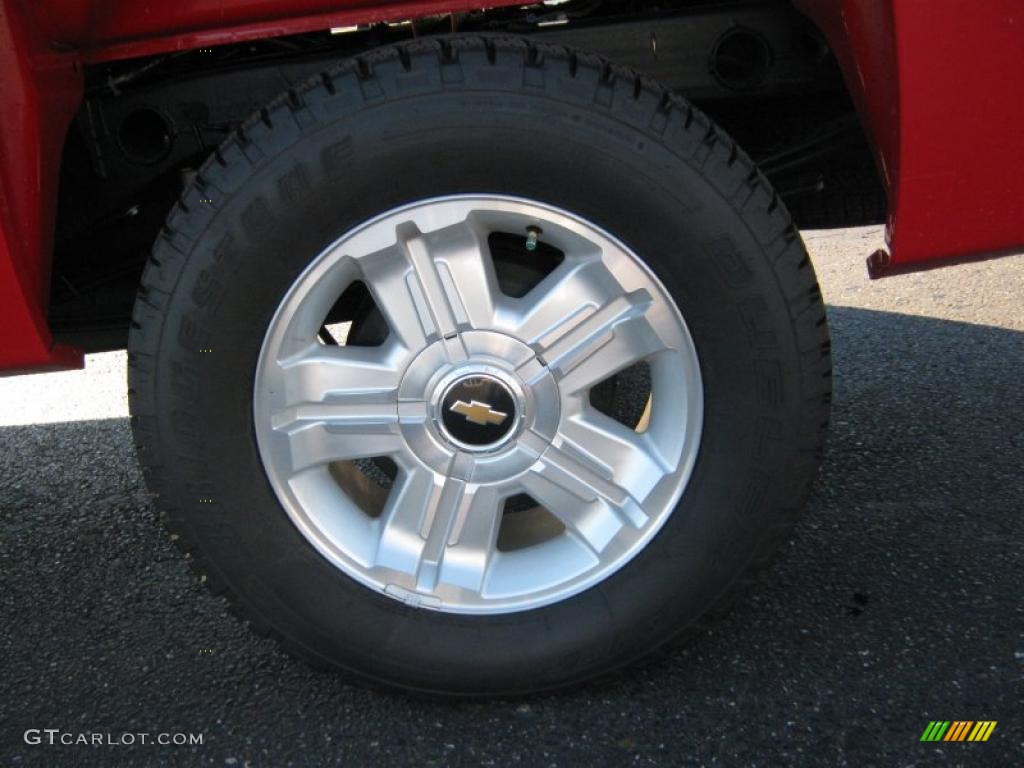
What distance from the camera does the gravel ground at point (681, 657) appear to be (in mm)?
1724

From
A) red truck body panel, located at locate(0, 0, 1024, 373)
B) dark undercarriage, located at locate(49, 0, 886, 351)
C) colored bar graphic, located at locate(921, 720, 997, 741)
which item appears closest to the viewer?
red truck body panel, located at locate(0, 0, 1024, 373)

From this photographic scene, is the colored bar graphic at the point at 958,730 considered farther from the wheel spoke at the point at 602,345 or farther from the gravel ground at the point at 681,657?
the wheel spoke at the point at 602,345

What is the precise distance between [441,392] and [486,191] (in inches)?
13.6

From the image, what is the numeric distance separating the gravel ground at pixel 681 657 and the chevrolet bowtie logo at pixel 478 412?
0.51 meters

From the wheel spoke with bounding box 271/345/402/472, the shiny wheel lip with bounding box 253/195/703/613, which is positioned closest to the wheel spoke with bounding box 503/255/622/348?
the shiny wheel lip with bounding box 253/195/703/613

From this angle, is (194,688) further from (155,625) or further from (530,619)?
(530,619)

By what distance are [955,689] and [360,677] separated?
40.6 inches

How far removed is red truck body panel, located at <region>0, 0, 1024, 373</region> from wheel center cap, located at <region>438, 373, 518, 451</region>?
0.61 metres

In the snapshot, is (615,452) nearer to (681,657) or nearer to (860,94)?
(681,657)

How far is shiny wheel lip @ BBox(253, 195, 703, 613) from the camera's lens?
1.71 metres

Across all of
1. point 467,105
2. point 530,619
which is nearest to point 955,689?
point 530,619

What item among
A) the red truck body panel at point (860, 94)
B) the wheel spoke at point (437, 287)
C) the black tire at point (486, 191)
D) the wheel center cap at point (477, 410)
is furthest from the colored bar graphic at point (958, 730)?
the wheel spoke at point (437, 287)

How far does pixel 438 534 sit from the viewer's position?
1812 mm

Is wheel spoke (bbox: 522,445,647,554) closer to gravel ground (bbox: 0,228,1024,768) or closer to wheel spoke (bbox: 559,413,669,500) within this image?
wheel spoke (bbox: 559,413,669,500)
